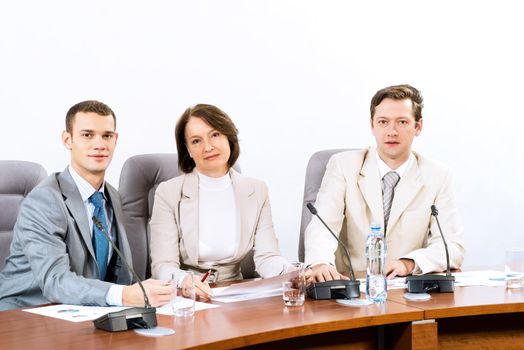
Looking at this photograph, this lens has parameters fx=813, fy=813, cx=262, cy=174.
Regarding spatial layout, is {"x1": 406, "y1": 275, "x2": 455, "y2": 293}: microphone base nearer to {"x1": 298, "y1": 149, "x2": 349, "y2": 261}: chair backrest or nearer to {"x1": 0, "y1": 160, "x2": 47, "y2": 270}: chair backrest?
{"x1": 298, "y1": 149, "x2": 349, "y2": 261}: chair backrest

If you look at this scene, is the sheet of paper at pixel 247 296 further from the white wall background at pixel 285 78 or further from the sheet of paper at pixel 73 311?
the white wall background at pixel 285 78

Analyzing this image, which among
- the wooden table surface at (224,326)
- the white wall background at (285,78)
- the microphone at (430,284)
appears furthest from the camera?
the white wall background at (285,78)

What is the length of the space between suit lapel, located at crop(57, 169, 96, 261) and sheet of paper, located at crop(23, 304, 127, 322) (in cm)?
30

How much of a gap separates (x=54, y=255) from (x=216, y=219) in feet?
2.63

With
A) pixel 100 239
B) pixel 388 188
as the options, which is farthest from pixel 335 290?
pixel 388 188

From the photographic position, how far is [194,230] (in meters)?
3.02

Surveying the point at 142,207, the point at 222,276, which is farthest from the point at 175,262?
the point at 142,207

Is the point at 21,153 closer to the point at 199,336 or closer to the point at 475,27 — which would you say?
the point at 199,336

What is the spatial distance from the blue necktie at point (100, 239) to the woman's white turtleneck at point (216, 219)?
437 millimetres

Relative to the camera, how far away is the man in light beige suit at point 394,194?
3.22m

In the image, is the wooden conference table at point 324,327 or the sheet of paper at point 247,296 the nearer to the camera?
the wooden conference table at point 324,327

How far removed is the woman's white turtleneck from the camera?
120 inches

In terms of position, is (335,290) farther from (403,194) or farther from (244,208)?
(403,194)

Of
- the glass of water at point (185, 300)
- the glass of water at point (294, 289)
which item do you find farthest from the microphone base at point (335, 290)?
the glass of water at point (185, 300)
